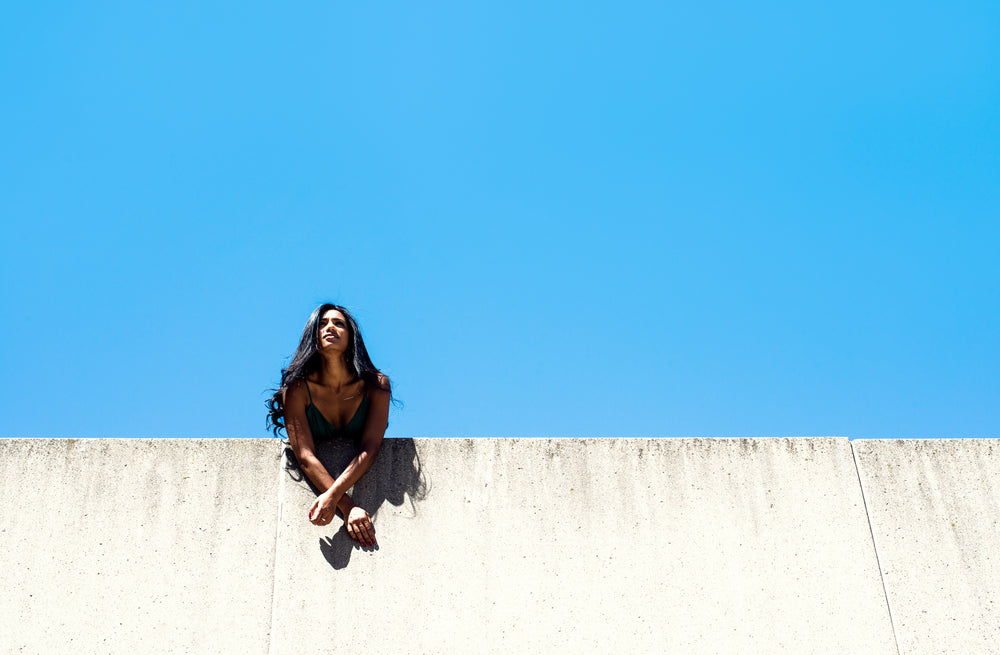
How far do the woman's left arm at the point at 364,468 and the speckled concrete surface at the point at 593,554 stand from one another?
11 cm

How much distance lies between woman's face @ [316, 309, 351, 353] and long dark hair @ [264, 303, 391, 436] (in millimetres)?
21

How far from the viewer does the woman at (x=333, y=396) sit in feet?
14.2

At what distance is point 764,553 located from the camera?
434 cm

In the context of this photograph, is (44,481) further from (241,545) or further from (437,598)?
(437,598)

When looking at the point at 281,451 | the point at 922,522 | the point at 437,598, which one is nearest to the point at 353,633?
the point at 437,598

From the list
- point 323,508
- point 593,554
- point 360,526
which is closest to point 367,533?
point 360,526

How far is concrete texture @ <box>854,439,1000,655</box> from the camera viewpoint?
166 inches

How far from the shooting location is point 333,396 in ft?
14.7

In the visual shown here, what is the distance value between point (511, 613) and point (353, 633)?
2.80 ft

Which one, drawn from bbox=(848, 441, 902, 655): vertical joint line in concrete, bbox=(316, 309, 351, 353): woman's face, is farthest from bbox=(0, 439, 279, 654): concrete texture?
bbox=(848, 441, 902, 655): vertical joint line in concrete

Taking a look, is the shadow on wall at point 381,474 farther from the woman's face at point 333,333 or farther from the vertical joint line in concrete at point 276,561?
the woman's face at point 333,333

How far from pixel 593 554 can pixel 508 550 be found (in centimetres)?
48

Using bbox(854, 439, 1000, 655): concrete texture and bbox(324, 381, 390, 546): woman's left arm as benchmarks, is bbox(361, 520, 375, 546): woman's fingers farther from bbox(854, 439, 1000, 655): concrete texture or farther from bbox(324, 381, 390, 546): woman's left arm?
bbox(854, 439, 1000, 655): concrete texture

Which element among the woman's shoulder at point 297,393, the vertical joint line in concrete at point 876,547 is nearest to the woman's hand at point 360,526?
the woman's shoulder at point 297,393
